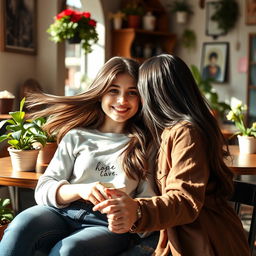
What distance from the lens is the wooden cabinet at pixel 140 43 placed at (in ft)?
18.8

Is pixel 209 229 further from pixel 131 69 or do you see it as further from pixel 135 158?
pixel 131 69

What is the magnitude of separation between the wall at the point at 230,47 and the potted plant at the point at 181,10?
0.27ft

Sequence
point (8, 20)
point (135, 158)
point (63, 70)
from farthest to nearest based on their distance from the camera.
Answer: point (63, 70) → point (8, 20) → point (135, 158)

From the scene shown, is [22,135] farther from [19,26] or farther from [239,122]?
[19,26]

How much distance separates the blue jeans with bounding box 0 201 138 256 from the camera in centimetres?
147

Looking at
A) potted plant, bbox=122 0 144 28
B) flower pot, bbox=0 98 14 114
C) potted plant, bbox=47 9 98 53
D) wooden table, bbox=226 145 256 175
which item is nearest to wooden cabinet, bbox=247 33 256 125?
potted plant, bbox=122 0 144 28

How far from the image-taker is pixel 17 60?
4.35 metres

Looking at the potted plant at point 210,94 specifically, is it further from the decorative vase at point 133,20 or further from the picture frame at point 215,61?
the decorative vase at point 133,20

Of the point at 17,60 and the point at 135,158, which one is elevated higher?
the point at 17,60

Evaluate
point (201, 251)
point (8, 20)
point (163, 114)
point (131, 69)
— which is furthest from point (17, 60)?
point (201, 251)

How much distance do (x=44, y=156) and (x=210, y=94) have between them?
158 inches

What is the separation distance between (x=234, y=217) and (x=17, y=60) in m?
3.32

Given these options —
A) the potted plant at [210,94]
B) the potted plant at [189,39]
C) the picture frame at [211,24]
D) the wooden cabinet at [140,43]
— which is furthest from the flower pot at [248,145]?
the potted plant at [189,39]

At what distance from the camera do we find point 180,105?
4.82ft
